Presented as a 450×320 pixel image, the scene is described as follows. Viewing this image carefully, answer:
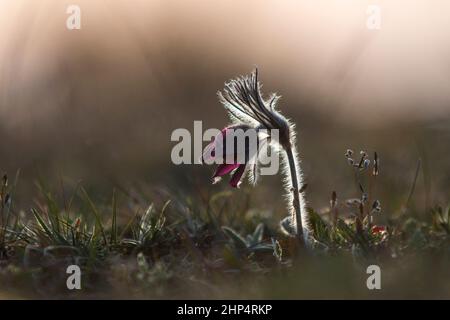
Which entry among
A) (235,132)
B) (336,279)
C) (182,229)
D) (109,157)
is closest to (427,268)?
(336,279)

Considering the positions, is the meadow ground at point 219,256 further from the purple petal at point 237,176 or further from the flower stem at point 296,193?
the purple petal at point 237,176

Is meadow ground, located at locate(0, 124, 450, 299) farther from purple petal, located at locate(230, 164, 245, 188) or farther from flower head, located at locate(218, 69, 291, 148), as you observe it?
flower head, located at locate(218, 69, 291, 148)

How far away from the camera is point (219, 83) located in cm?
1088

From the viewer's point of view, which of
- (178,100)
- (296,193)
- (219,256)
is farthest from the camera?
(178,100)

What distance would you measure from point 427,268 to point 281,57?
8373 millimetres

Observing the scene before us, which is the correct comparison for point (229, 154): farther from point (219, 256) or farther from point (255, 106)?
point (219, 256)

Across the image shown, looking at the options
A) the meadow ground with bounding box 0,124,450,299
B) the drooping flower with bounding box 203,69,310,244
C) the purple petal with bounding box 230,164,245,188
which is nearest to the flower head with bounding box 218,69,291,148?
the drooping flower with bounding box 203,69,310,244

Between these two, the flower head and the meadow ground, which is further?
the flower head

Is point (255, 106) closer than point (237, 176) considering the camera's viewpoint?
Yes

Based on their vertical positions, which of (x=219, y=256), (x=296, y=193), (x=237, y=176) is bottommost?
(x=219, y=256)

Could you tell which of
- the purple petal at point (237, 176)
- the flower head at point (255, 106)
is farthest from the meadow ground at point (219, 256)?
the flower head at point (255, 106)

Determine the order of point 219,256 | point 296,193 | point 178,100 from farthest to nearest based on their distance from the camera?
1. point 178,100
2. point 219,256
3. point 296,193

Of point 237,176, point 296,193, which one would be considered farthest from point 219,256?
point 296,193

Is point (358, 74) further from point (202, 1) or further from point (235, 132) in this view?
point (235, 132)
